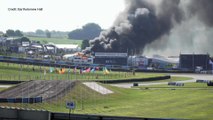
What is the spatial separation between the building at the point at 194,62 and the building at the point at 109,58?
26.4 meters

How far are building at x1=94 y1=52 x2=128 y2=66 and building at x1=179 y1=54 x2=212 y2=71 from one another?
2635 cm

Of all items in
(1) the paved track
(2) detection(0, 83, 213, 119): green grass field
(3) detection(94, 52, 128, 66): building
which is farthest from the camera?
(3) detection(94, 52, 128, 66): building

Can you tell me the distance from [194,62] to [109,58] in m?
38.3

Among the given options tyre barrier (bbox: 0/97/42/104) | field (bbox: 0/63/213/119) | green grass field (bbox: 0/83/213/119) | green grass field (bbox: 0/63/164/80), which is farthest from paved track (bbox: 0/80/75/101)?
green grass field (bbox: 0/63/164/80)

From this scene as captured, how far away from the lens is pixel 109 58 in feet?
643

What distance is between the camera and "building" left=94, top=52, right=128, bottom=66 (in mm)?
195750

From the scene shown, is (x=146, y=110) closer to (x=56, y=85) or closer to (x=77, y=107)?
(x=77, y=107)

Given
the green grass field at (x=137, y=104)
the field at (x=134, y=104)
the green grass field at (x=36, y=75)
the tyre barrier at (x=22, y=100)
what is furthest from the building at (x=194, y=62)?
the tyre barrier at (x=22, y=100)

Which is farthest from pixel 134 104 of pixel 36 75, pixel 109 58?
pixel 109 58

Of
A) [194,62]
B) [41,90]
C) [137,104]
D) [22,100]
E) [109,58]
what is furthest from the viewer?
[194,62]

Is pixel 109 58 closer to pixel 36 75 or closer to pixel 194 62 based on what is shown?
pixel 194 62

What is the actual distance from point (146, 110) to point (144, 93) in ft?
90.4

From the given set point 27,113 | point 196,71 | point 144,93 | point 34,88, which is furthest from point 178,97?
point 196,71

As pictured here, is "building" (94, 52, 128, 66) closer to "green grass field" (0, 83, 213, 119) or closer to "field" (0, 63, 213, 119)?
"field" (0, 63, 213, 119)
